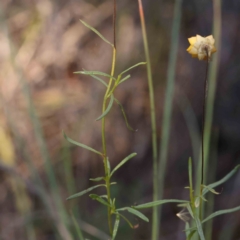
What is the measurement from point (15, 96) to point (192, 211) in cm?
132

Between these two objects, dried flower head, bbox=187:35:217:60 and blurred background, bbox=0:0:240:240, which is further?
blurred background, bbox=0:0:240:240

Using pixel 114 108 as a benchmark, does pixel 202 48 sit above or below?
above

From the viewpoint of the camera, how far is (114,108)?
4.81 feet

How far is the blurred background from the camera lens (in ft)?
4.49

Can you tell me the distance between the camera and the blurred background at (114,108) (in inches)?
53.9

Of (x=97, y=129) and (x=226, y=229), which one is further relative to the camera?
(x=97, y=129)

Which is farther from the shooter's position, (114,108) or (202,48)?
(114,108)

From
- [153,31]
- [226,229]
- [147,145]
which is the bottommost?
[226,229]

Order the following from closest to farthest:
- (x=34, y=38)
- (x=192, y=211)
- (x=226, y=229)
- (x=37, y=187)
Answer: (x=192, y=211) < (x=37, y=187) < (x=226, y=229) < (x=34, y=38)

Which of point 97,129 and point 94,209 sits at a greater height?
point 97,129

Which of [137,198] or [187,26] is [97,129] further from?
[187,26]

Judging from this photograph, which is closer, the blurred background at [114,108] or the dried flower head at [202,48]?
the dried flower head at [202,48]

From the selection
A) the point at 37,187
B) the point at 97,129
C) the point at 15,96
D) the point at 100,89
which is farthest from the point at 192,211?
the point at 15,96

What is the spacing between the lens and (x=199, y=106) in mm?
1396
